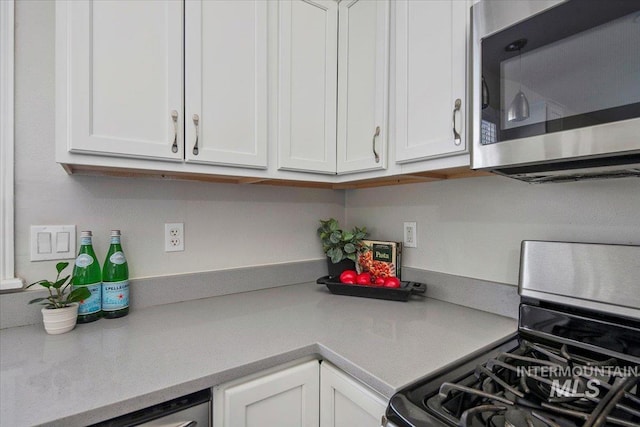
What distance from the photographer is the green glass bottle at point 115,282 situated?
1.08m

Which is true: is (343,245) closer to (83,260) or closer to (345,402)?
(345,402)

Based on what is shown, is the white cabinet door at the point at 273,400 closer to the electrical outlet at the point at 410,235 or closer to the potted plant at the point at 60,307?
the potted plant at the point at 60,307

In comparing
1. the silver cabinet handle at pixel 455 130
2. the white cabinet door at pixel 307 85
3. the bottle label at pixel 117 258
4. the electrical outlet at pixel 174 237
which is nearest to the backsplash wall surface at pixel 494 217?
the silver cabinet handle at pixel 455 130

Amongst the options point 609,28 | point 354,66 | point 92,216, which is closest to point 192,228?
point 92,216

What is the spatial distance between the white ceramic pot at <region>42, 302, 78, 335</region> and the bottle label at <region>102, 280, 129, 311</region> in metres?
0.11

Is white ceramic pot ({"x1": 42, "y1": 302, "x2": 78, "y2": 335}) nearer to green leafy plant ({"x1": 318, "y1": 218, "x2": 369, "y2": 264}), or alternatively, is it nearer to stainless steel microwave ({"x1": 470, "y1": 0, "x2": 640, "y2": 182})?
green leafy plant ({"x1": 318, "y1": 218, "x2": 369, "y2": 264})

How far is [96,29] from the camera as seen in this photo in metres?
0.89

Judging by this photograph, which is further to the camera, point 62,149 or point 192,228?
point 192,228

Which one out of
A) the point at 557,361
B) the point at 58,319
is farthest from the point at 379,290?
the point at 58,319

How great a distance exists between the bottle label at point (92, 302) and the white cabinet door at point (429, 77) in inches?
45.5

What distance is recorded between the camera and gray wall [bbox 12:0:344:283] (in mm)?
1030

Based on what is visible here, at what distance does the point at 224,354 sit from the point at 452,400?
55 centimetres

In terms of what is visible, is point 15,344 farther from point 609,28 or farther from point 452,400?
point 609,28

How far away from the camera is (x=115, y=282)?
1.09 metres
